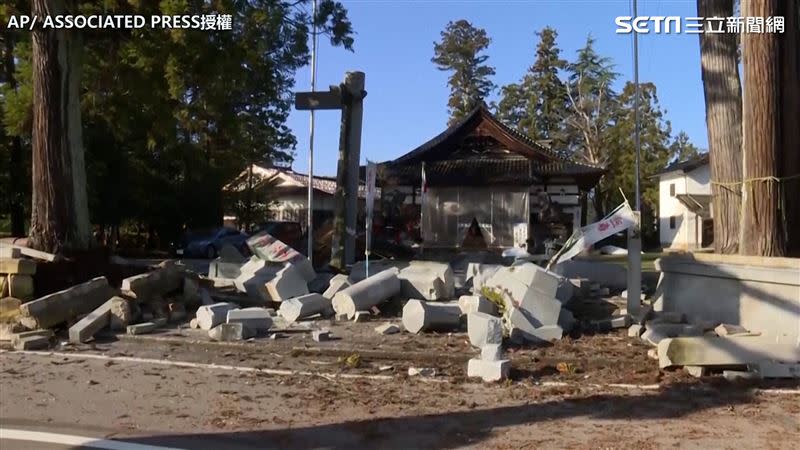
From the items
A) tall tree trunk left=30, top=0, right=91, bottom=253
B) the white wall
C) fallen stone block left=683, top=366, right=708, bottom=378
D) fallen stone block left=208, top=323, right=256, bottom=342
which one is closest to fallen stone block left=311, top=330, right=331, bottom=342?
fallen stone block left=208, top=323, right=256, bottom=342

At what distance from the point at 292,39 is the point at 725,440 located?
13.4 m

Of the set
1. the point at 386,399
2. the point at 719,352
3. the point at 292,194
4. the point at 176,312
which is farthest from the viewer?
the point at 292,194

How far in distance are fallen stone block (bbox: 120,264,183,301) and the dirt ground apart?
1.69 m

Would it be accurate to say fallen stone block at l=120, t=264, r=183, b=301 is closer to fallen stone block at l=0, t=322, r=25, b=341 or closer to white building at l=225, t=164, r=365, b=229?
fallen stone block at l=0, t=322, r=25, b=341

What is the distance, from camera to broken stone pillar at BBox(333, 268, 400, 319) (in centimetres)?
1198

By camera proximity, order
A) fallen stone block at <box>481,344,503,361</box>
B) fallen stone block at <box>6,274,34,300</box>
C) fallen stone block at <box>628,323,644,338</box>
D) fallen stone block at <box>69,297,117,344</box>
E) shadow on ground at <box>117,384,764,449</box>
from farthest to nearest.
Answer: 1. fallen stone block at <box>6,274,34,300</box>
2. fallen stone block at <box>69,297,117,344</box>
3. fallen stone block at <box>628,323,644,338</box>
4. fallen stone block at <box>481,344,503,361</box>
5. shadow on ground at <box>117,384,764,449</box>

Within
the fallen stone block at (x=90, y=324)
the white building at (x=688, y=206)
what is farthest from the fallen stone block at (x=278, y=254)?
the white building at (x=688, y=206)

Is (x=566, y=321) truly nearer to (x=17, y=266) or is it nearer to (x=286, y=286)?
(x=286, y=286)

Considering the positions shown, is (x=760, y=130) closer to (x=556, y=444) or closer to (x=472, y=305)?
(x=472, y=305)

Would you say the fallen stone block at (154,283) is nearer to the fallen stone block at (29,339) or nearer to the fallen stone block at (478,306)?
the fallen stone block at (29,339)

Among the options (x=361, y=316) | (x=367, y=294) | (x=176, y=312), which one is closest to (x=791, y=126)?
(x=367, y=294)

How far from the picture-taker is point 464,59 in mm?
66375

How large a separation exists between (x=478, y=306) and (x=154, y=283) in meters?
5.31

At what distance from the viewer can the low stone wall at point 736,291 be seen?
30.7 ft
